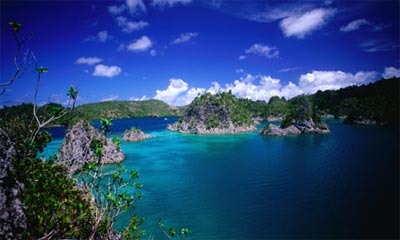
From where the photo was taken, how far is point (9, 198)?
527 centimetres

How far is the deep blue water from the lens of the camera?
47.6 ft

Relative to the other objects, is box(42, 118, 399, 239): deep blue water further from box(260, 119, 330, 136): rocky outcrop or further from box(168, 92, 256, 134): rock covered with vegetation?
box(168, 92, 256, 134): rock covered with vegetation

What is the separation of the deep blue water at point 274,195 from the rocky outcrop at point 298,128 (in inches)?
1025

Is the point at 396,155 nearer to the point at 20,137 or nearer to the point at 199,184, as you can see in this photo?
the point at 199,184

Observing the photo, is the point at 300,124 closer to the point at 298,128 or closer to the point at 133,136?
the point at 298,128

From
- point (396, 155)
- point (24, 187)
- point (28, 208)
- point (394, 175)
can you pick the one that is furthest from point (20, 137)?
point (396, 155)

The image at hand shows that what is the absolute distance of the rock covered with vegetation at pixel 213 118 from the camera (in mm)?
73625

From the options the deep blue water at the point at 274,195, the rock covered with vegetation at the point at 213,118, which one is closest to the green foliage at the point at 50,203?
the deep blue water at the point at 274,195

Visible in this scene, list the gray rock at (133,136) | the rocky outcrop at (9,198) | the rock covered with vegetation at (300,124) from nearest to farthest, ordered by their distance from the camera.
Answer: the rocky outcrop at (9,198) < the gray rock at (133,136) < the rock covered with vegetation at (300,124)

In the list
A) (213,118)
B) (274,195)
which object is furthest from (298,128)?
(274,195)

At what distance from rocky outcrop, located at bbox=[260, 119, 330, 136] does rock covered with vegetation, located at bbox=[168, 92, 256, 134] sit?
40.6ft

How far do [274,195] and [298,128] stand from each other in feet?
170

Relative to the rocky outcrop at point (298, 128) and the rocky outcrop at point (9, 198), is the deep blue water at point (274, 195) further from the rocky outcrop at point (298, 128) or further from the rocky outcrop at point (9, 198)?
the rocky outcrop at point (298, 128)

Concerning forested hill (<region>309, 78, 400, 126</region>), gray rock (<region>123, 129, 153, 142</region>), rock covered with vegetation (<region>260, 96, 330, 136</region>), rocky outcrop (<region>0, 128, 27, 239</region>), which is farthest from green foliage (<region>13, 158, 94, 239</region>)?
forested hill (<region>309, 78, 400, 126</region>)
